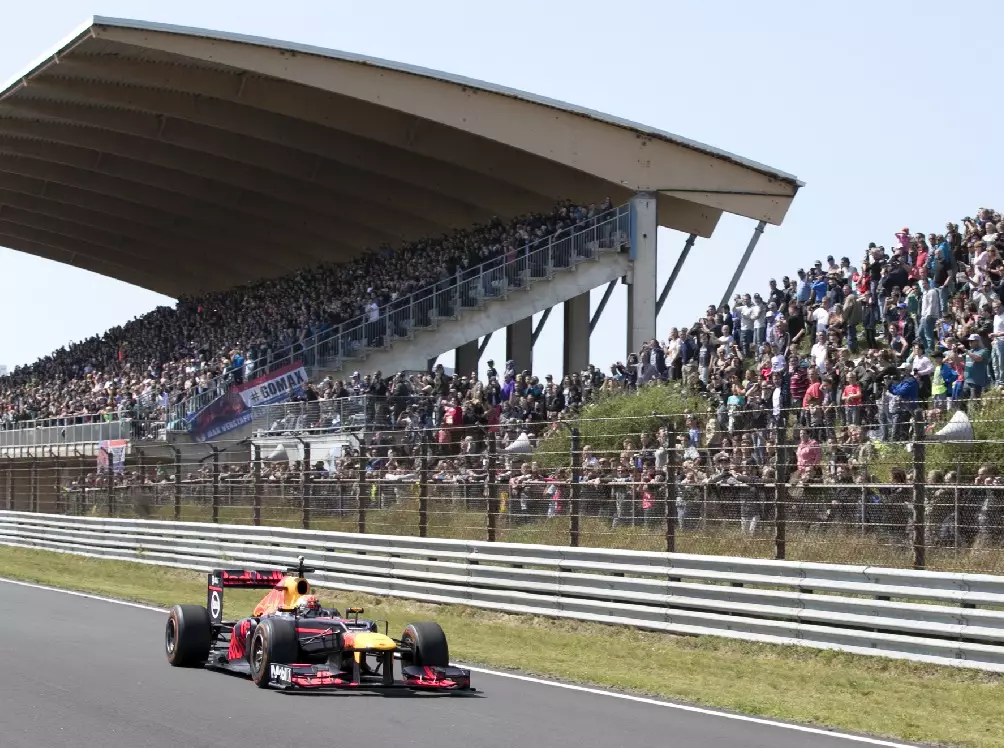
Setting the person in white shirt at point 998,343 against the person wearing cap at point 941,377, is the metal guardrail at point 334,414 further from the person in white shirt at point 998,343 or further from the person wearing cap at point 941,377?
the person in white shirt at point 998,343

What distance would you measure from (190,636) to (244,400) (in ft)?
88.3

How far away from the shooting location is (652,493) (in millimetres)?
17172

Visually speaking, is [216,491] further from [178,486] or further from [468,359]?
[468,359]

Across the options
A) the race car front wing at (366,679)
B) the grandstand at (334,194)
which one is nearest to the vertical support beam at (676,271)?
the grandstand at (334,194)

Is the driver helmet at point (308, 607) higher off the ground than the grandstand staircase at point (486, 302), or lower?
lower

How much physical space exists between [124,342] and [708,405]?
41.7 meters

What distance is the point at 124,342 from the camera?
198 feet

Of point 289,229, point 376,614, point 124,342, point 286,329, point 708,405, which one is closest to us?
point 376,614

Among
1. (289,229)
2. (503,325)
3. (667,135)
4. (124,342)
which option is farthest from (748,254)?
(124,342)

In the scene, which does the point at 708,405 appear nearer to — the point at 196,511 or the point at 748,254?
the point at 196,511

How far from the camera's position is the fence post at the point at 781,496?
610 inches

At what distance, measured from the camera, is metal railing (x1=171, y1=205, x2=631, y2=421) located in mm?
37781

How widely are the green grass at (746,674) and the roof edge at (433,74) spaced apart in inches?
780

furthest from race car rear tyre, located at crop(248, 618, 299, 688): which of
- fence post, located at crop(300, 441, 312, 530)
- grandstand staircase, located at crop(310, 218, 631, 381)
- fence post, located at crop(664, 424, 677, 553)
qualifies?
grandstand staircase, located at crop(310, 218, 631, 381)
